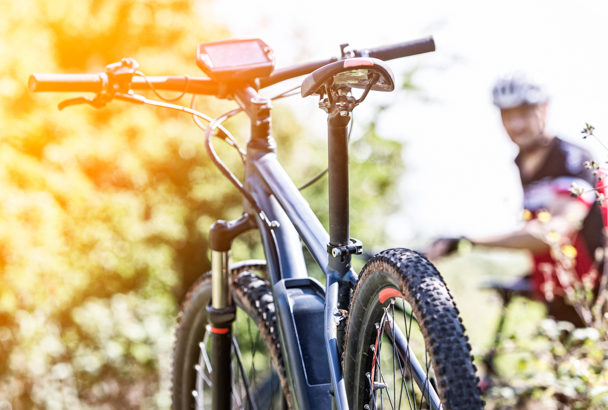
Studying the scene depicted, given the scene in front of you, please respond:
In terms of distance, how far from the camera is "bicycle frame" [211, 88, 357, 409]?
4.87 ft

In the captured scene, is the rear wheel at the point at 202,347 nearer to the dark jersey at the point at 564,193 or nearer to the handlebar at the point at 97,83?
the handlebar at the point at 97,83

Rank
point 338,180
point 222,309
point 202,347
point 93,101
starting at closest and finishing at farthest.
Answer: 1. point 338,180
2. point 93,101
3. point 222,309
4. point 202,347

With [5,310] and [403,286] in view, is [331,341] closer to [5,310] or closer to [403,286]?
[403,286]

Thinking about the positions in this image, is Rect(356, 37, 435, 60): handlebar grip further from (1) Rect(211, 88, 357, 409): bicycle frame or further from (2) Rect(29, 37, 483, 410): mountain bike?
(1) Rect(211, 88, 357, 409): bicycle frame

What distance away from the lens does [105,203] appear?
3777 mm

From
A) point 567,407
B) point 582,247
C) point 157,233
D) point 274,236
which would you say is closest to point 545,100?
point 582,247

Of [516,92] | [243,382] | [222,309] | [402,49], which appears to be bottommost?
[243,382]

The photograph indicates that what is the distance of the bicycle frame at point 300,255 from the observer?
148 cm

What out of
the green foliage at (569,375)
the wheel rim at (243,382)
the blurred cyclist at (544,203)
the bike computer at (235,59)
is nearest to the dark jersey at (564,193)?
the blurred cyclist at (544,203)

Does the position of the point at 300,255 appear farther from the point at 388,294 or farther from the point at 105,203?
the point at 105,203

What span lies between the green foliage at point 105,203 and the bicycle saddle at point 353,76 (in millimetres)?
2206

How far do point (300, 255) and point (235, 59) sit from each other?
21.7 inches

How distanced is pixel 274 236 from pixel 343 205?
12.6 inches

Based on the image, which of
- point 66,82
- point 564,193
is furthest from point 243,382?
Result: point 564,193
